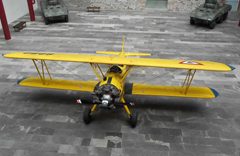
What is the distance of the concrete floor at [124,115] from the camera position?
7.35 metres

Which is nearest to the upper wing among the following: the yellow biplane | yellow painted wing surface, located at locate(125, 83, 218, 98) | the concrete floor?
the yellow biplane

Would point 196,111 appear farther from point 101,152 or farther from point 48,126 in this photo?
point 48,126

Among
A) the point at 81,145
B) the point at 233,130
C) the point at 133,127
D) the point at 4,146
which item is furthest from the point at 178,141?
the point at 4,146

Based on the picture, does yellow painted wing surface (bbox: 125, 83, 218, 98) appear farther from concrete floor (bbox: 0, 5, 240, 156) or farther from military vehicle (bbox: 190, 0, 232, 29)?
military vehicle (bbox: 190, 0, 232, 29)

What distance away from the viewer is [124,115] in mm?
8727

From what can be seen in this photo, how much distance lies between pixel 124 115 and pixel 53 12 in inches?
525

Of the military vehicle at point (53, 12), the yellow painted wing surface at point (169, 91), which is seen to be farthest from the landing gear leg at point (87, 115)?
the military vehicle at point (53, 12)

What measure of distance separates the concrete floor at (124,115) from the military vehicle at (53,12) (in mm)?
3890

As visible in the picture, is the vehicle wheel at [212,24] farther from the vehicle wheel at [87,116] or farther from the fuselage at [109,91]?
the vehicle wheel at [87,116]

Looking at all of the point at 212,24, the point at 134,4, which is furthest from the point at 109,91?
the point at 134,4

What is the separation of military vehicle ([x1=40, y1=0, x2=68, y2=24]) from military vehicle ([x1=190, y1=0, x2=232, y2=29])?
33.7ft

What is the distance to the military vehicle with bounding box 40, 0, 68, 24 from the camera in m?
18.6

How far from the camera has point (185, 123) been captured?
8352 millimetres

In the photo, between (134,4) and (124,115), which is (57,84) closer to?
(124,115)
